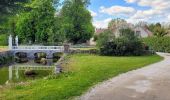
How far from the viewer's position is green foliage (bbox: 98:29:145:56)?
36.6m

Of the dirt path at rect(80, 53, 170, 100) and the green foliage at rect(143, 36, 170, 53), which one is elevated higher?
the green foliage at rect(143, 36, 170, 53)

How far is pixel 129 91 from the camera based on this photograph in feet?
40.7

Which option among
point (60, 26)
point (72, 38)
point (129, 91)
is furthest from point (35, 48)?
point (129, 91)

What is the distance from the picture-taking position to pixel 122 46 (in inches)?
1438

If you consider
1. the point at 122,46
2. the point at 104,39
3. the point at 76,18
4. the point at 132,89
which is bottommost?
the point at 132,89

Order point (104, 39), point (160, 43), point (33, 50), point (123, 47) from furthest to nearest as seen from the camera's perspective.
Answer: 1. point (33, 50)
2. point (160, 43)
3. point (104, 39)
4. point (123, 47)

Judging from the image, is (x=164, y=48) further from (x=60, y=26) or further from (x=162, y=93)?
(x=162, y=93)

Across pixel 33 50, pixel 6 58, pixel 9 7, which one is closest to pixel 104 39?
pixel 6 58

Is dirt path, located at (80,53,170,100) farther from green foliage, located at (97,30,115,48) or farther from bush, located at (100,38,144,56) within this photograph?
green foliage, located at (97,30,115,48)

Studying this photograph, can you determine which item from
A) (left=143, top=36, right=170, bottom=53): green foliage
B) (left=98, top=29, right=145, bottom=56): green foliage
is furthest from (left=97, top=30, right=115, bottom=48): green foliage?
(left=143, top=36, right=170, bottom=53): green foliage

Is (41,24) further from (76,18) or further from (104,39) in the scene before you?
(104,39)

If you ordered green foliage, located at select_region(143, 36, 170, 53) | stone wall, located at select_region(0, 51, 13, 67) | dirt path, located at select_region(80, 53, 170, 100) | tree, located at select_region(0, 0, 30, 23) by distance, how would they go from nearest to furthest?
tree, located at select_region(0, 0, 30, 23)
dirt path, located at select_region(80, 53, 170, 100)
stone wall, located at select_region(0, 51, 13, 67)
green foliage, located at select_region(143, 36, 170, 53)

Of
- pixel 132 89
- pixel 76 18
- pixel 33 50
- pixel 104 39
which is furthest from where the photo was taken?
pixel 76 18

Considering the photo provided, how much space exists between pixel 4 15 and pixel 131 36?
30.4m
